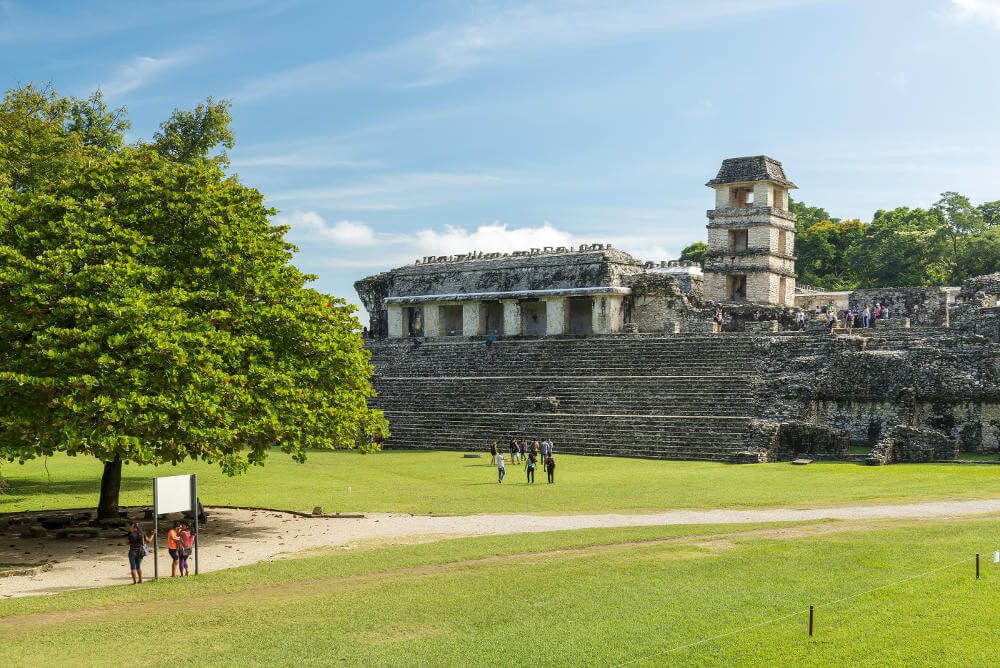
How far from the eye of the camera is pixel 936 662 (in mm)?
8766

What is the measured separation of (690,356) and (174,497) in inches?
860

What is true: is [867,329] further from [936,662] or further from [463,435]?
[936,662]

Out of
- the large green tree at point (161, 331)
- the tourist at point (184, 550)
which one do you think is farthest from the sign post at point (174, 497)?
the large green tree at point (161, 331)

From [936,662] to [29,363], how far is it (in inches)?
518

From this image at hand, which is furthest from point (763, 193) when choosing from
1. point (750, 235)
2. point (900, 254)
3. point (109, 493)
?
point (109, 493)

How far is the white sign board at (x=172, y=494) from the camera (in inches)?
508

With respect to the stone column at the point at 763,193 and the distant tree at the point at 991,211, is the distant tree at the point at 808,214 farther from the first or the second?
the stone column at the point at 763,193

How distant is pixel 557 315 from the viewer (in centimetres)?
4094

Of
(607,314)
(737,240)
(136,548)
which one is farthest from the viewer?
(737,240)

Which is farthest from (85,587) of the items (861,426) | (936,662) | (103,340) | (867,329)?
(867,329)

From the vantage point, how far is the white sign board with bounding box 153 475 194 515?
1291 cm

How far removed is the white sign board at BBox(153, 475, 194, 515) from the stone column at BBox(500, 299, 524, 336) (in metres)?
29.1

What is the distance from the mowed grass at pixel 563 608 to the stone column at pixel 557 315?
87.9 feet

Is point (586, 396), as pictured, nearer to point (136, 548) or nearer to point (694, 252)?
point (136, 548)
